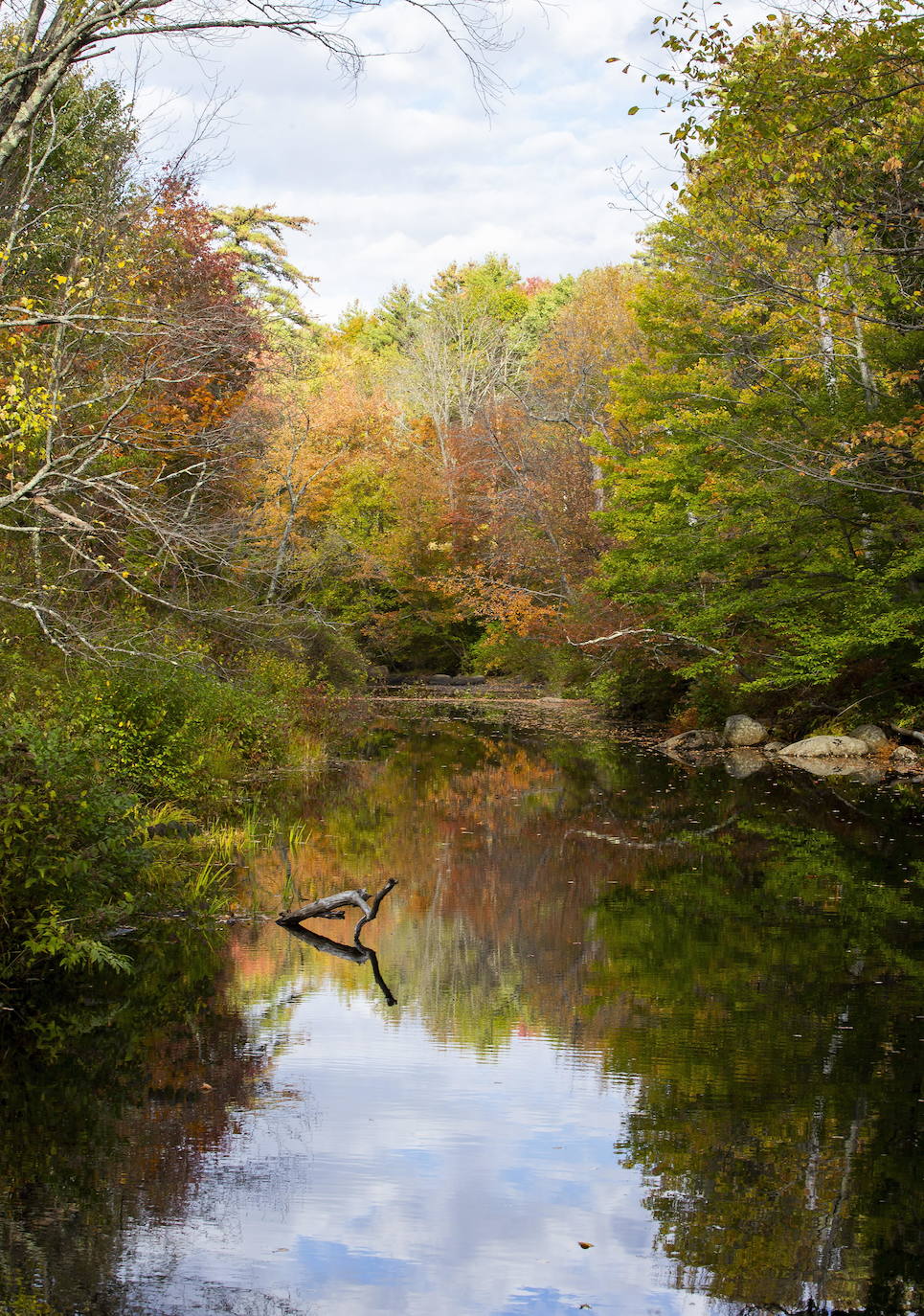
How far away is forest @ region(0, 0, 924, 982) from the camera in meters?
9.66

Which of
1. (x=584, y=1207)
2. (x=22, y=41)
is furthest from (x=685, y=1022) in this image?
(x=22, y=41)

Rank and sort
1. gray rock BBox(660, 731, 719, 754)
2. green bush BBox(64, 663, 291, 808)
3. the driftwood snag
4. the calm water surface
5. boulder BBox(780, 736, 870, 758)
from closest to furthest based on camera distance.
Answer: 1. the calm water surface
2. the driftwood snag
3. green bush BBox(64, 663, 291, 808)
4. boulder BBox(780, 736, 870, 758)
5. gray rock BBox(660, 731, 719, 754)

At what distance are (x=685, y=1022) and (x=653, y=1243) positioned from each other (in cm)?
271

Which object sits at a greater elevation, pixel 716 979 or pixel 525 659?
pixel 525 659

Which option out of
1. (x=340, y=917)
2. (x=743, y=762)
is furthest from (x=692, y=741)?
(x=340, y=917)

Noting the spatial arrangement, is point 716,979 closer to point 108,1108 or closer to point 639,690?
point 108,1108

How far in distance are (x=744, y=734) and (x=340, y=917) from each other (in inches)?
641

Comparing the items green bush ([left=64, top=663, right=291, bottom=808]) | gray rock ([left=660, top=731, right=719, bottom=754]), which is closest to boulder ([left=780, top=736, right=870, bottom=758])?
gray rock ([left=660, top=731, right=719, bottom=754])

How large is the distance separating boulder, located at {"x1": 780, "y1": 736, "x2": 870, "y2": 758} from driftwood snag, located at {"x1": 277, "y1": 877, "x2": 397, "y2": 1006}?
14.2m

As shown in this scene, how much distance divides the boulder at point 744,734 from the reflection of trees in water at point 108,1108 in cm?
1717

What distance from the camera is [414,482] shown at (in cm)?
4094

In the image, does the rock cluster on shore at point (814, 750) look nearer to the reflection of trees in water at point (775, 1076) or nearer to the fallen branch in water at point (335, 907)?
the reflection of trees in water at point (775, 1076)

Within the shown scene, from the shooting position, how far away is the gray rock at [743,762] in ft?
66.6

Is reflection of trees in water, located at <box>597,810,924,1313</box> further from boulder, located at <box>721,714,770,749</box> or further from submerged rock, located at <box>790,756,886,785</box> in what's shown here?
boulder, located at <box>721,714,770,749</box>
